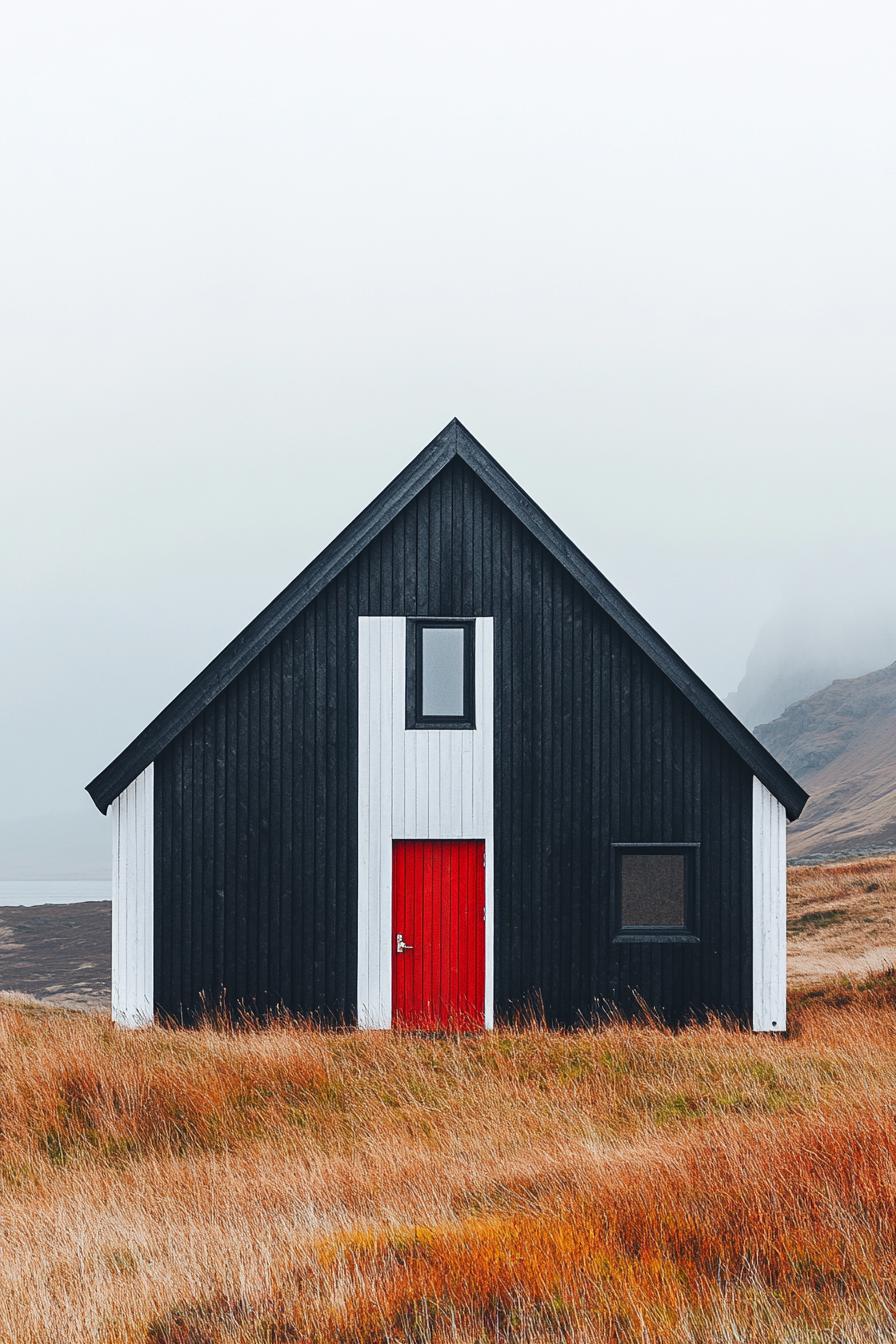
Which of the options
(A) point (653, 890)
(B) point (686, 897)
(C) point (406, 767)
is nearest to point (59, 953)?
(C) point (406, 767)

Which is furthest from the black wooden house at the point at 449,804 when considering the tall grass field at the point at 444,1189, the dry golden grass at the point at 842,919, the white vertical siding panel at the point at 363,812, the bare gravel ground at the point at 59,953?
the bare gravel ground at the point at 59,953

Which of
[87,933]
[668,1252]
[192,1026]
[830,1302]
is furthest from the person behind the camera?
[87,933]

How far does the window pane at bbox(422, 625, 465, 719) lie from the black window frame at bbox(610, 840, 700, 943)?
8.75 ft

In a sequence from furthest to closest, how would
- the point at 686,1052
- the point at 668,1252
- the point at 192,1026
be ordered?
1. the point at 192,1026
2. the point at 686,1052
3. the point at 668,1252

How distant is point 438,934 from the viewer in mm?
14055

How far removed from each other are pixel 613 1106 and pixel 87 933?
3976cm

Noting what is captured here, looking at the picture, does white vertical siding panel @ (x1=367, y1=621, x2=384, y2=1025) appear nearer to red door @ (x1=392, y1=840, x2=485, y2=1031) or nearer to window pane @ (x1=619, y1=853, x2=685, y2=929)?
red door @ (x1=392, y1=840, x2=485, y2=1031)

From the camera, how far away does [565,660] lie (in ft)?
47.0

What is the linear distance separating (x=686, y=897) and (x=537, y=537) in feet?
15.8

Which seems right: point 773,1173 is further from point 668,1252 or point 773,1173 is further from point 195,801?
point 195,801

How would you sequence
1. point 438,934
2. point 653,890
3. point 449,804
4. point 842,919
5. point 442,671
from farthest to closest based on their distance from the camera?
point 842,919
point 442,671
point 653,890
point 449,804
point 438,934

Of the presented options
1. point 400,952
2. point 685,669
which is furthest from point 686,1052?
point 685,669

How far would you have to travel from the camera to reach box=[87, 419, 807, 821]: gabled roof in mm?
13805

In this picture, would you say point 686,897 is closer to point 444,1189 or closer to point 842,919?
point 444,1189
